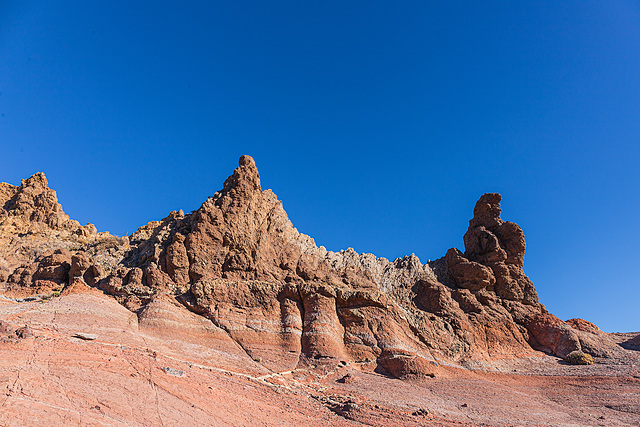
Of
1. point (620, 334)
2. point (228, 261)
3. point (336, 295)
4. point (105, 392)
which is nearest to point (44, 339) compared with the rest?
point (105, 392)

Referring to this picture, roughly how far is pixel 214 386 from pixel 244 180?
24.5 metres

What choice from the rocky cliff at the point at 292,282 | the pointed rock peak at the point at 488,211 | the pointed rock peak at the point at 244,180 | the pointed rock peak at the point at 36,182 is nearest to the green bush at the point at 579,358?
the rocky cliff at the point at 292,282

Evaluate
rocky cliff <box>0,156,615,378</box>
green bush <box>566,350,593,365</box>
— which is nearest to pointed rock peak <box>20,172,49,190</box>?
rocky cliff <box>0,156,615,378</box>

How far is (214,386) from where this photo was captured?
21359 mm

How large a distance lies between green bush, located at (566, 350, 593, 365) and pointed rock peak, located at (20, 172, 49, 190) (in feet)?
203

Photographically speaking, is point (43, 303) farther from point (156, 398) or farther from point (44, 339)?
point (156, 398)

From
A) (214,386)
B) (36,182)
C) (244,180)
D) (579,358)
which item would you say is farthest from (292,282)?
(36,182)

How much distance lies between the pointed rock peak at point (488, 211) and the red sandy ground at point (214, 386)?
18.6 metres

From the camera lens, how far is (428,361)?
33906mm

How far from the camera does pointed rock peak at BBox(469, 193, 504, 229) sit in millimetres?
51853

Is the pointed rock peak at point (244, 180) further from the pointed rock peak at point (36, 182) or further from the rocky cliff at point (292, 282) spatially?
the pointed rock peak at point (36, 182)

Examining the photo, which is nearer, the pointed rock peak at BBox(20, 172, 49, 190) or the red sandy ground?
the red sandy ground

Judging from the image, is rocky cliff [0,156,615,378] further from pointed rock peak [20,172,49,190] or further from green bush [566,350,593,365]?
green bush [566,350,593,365]

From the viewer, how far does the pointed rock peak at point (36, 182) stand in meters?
51.1
